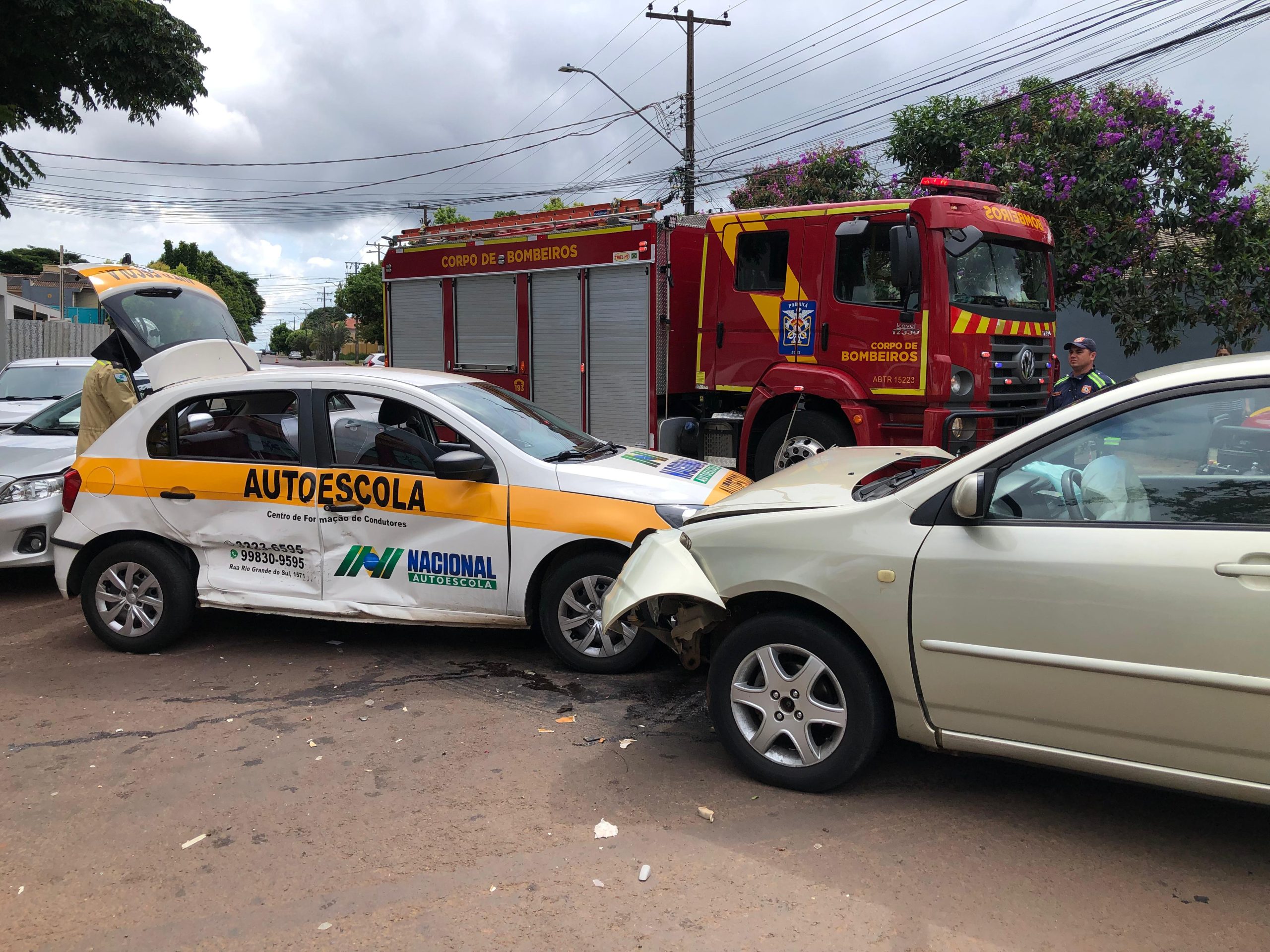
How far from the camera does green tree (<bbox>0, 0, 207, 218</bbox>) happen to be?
977 cm

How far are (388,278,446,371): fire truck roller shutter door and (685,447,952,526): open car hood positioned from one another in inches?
292

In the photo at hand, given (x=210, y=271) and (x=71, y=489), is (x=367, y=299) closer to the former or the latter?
(x=210, y=271)

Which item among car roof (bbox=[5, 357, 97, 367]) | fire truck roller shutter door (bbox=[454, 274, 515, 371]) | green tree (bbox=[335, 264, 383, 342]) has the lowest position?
car roof (bbox=[5, 357, 97, 367])

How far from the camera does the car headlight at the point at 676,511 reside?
15.5 feet

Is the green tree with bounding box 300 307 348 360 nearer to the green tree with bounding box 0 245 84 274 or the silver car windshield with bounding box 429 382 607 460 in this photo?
the green tree with bounding box 0 245 84 274

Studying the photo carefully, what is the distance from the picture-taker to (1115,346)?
16578 millimetres

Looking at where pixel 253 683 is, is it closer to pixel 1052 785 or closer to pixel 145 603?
pixel 145 603

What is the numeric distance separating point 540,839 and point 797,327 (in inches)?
224

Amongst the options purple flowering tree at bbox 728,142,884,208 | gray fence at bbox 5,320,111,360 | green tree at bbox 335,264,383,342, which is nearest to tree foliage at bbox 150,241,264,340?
green tree at bbox 335,264,383,342

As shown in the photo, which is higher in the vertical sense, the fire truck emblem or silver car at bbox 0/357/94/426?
the fire truck emblem

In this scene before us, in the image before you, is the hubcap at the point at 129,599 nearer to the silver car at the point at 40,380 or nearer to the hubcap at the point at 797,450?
the hubcap at the point at 797,450

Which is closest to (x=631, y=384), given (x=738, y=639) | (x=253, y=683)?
(x=253, y=683)

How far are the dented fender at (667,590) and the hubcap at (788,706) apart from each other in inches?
11.2

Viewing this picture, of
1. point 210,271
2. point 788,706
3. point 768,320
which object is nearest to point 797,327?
point 768,320
